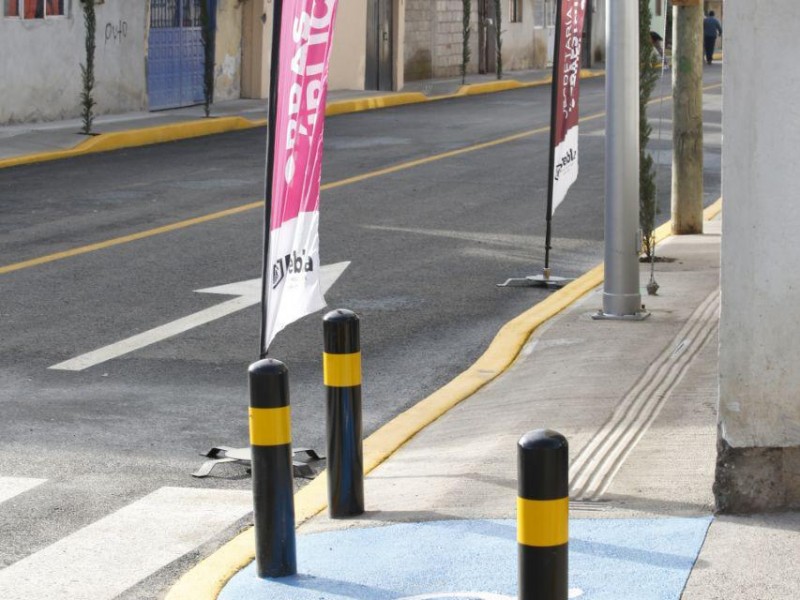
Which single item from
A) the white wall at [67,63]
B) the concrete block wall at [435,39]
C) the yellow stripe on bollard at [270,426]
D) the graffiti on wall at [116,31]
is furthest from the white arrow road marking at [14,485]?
the concrete block wall at [435,39]

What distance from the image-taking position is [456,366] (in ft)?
32.5

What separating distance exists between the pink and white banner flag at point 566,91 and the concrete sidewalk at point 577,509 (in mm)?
2979

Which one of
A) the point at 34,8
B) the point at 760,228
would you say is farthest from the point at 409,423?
the point at 34,8

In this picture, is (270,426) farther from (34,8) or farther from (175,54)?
(175,54)

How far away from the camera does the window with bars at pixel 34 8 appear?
24484 mm

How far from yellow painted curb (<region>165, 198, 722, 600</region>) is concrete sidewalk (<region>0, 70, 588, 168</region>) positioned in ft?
36.7

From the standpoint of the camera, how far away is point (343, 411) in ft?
20.8

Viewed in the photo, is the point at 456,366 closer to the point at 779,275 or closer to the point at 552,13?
the point at 779,275

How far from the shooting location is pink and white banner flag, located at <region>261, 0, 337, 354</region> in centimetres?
621

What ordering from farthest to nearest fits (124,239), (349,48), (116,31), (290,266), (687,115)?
(349,48) < (116,31) < (124,239) < (687,115) < (290,266)

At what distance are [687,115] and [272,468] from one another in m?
9.40

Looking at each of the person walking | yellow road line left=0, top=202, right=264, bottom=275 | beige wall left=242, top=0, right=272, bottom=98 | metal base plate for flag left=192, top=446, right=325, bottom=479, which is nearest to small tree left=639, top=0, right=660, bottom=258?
yellow road line left=0, top=202, right=264, bottom=275

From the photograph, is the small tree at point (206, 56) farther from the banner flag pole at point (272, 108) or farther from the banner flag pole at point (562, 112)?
the banner flag pole at point (272, 108)

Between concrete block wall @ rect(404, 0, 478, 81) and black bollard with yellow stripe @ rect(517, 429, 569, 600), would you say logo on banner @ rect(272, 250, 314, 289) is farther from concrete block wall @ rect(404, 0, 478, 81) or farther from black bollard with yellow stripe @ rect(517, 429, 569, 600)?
concrete block wall @ rect(404, 0, 478, 81)
